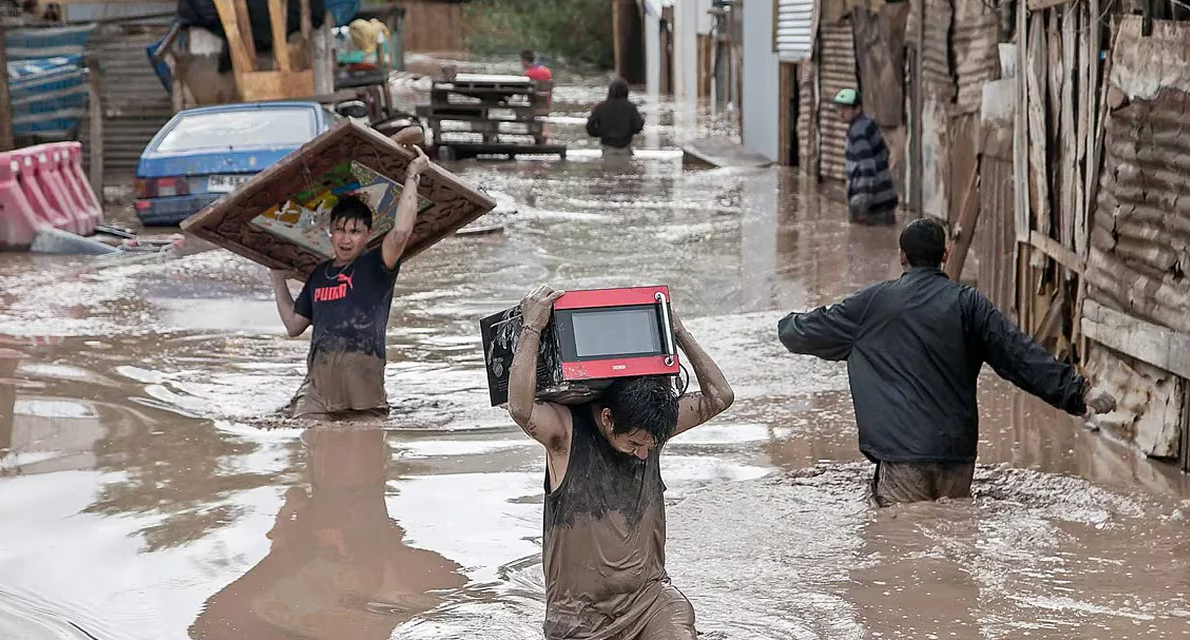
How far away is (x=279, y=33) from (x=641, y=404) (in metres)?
16.0

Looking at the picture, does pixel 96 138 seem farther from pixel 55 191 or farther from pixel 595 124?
pixel 595 124

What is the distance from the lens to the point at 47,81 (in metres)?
20.2

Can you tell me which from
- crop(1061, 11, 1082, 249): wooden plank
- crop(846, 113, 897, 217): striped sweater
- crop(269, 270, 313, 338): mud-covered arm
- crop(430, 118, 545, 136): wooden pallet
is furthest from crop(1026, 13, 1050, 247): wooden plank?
crop(430, 118, 545, 136): wooden pallet

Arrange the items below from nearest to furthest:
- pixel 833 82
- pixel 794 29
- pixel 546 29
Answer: pixel 833 82
pixel 794 29
pixel 546 29

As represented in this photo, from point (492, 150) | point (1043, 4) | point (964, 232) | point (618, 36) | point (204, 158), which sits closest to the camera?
point (1043, 4)

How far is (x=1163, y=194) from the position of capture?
23.2ft

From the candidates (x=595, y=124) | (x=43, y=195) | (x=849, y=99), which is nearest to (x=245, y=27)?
(x=43, y=195)

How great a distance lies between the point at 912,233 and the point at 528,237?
9.02 m

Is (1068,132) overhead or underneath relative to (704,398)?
overhead

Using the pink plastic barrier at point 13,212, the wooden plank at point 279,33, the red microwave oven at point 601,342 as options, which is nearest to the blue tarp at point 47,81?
the wooden plank at point 279,33

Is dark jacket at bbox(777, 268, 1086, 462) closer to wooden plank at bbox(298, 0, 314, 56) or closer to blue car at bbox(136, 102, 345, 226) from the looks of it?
blue car at bbox(136, 102, 345, 226)

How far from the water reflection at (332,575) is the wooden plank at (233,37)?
42.1ft

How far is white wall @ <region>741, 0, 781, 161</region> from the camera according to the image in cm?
2227

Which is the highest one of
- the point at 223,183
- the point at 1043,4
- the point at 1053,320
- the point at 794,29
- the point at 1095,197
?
the point at 1043,4
